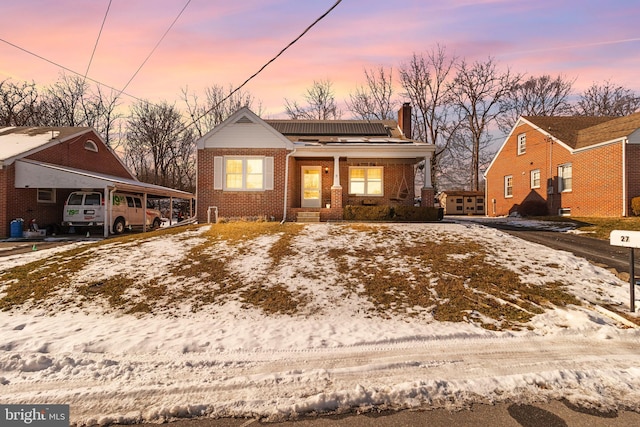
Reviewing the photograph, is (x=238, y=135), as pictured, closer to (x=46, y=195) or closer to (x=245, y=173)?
(x=245, y=173)

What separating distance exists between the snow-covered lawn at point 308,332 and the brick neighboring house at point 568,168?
1279 cm

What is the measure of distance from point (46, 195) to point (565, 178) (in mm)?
31200

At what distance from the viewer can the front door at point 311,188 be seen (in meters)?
17.3

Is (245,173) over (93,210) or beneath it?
over

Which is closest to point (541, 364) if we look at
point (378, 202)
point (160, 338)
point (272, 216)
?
point (160, 338)

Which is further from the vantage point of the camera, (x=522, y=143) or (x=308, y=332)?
(x=522, y=143)

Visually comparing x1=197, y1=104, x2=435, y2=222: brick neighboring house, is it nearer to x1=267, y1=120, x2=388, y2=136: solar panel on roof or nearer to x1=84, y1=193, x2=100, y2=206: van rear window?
x1=267, y1=120, x2=388, y2=136: solar panel on roof

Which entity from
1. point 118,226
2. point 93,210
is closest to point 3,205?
point 93,210

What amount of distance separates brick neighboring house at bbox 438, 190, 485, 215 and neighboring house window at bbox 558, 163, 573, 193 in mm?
13803

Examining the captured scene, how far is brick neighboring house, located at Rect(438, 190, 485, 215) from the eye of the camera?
3503 cm

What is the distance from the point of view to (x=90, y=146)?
2233cm

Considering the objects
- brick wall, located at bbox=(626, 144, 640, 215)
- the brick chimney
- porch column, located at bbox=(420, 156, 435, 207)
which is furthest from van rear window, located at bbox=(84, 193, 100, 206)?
brick wall, located at bbox=(626, 144, 640, 215)

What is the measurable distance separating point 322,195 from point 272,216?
3.38 meters

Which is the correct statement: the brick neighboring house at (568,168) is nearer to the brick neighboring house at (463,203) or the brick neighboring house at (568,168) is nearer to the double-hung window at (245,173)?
the brick neighboring house at (463,203)
